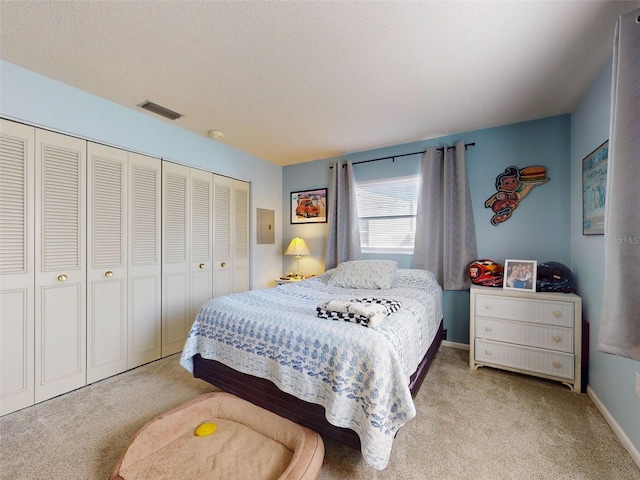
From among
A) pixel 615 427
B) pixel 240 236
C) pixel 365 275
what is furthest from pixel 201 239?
pixel 615 427

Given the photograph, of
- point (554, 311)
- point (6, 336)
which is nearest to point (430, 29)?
point (554, 311)

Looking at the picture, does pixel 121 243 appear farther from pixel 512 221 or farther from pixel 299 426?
pixel 512 221

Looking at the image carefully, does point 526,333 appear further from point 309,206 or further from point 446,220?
point 309,206

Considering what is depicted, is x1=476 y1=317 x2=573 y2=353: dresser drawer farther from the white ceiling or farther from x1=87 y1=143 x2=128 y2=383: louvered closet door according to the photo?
x1=87 y1=143 x2=128 y2=383: louvered closet door

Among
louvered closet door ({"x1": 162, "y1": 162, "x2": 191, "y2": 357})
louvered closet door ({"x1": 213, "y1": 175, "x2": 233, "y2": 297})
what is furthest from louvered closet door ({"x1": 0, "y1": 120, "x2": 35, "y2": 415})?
louvered closet door ({"x1": 213, "y1": 175, "x2": 233, "y2": 297})

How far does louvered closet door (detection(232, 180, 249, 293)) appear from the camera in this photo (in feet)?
11.5

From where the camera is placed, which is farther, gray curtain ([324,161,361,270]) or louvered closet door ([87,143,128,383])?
gray curtain ([324,161,361,270])

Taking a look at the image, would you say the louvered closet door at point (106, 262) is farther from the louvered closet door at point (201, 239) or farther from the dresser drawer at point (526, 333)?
the dresser drawer at point (526, 333)

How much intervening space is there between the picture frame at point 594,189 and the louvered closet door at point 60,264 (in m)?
3.75

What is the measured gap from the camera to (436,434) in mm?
1632

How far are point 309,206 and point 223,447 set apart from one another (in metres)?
3.01

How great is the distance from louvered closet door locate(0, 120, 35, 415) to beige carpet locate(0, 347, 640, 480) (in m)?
0.23

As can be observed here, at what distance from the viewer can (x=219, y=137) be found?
3.09 metres

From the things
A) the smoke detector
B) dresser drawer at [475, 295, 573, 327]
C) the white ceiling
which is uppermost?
the white ceiling
